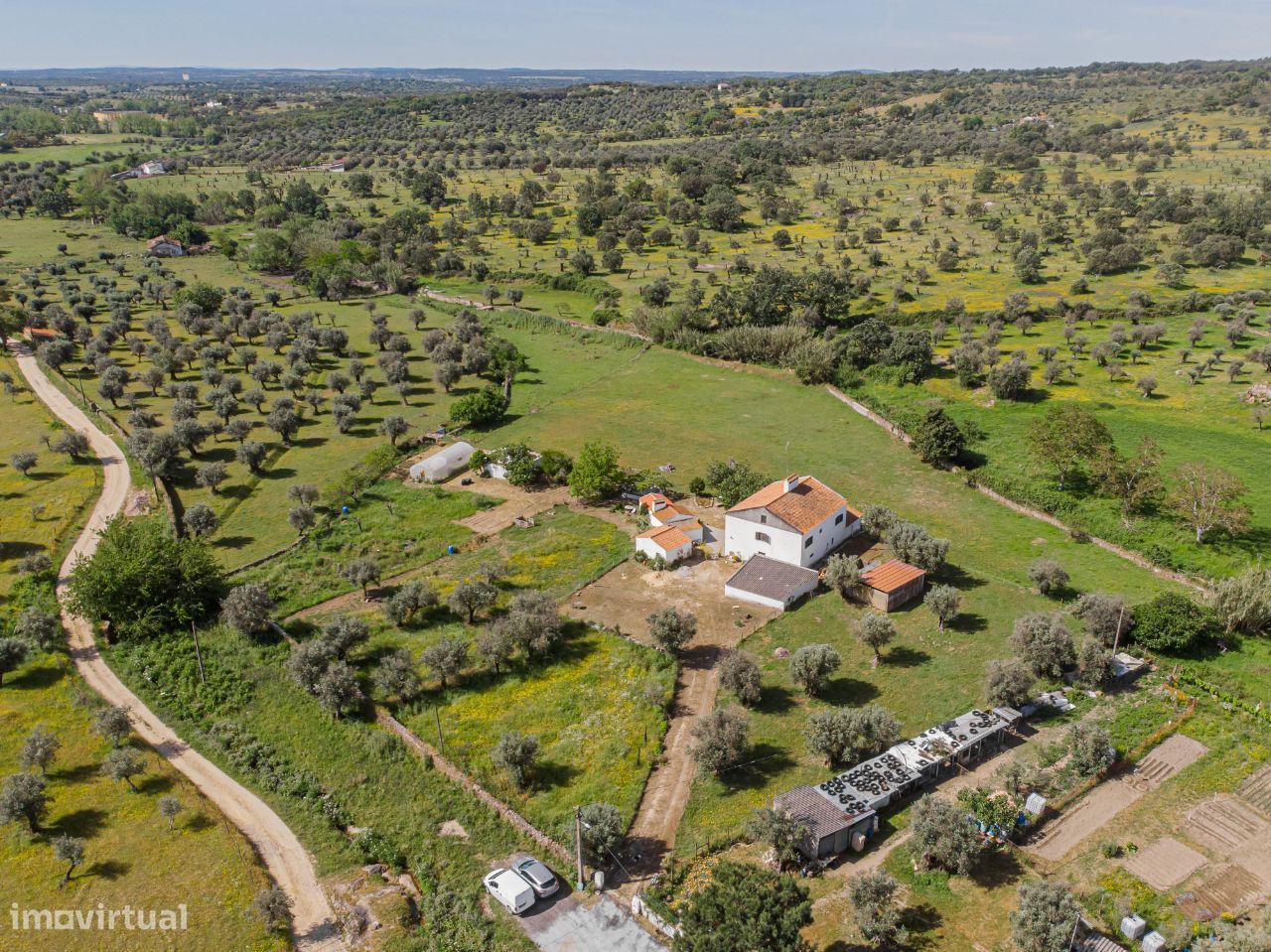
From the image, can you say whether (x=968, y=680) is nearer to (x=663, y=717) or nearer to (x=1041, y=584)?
(x=1041, y=584)

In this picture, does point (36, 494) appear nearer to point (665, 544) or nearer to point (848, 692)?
point (665, 544)

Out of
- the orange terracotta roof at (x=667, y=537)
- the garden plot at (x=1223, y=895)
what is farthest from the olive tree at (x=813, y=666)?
the garden plot at (x=1223, y=895)

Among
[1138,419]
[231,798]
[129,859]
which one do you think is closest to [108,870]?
[129,859]

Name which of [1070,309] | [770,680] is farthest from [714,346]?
[770,680]

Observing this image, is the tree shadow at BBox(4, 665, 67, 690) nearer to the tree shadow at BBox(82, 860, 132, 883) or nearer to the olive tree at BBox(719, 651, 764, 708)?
the tree shadow at BBox(82, 860, 132, 883)

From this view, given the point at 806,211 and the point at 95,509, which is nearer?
the point at 95,509

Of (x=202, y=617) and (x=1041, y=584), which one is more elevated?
(x=1041, y=584)
